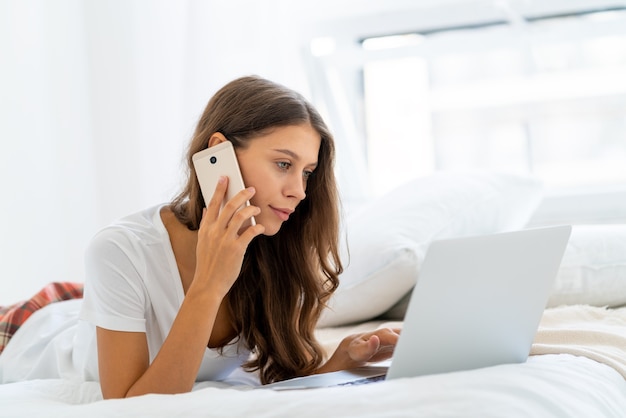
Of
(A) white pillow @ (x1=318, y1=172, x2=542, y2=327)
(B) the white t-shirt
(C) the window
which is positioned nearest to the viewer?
(B) the white t-shirt

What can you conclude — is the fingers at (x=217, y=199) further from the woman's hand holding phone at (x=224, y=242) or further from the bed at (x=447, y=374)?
the bed at (x=447, y=374)

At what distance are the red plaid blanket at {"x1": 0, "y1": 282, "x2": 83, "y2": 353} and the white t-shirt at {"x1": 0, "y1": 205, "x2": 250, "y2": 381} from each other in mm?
323

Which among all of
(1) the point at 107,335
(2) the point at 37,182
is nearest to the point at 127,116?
(2) the point at 37,182

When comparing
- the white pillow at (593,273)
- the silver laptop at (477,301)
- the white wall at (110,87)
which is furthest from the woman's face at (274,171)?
the white wall at (110,87)

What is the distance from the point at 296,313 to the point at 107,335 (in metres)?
0.42

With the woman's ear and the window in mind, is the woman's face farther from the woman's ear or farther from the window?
the window

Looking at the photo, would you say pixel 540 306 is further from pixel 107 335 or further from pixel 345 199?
pixel 345 199

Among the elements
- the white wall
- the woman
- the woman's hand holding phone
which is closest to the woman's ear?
the woman

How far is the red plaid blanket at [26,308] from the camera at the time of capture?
1904 millimetres

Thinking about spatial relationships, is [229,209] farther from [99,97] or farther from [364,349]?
[99,97]

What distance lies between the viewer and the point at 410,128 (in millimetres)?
3207

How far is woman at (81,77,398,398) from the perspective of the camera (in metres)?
1.24

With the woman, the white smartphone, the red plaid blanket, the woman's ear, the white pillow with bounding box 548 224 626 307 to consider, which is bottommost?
the red plaid blanket

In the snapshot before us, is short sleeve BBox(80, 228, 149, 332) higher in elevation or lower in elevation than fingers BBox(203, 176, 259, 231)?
Answer: lower
